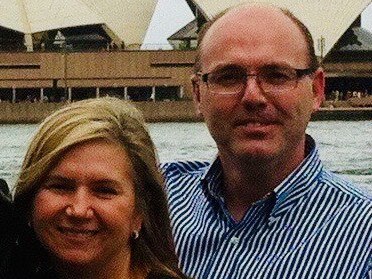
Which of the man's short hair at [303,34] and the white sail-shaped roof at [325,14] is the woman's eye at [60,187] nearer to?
the man's short hair at [303,34]

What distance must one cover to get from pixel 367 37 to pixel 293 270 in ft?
95.6

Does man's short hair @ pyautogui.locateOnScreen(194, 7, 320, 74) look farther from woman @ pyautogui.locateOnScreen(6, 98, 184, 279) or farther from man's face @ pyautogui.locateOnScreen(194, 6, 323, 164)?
woman @ pyautogui.locateOnScreen(6, 98, 184, 279)

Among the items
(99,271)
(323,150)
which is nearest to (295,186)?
(99,271)

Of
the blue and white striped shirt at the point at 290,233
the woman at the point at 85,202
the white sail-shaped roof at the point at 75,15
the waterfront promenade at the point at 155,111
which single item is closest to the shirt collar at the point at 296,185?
the blue and white striped shirt at the point at 290,233

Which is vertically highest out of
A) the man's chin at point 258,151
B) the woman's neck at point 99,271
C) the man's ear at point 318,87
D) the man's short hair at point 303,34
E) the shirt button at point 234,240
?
the man's short hair at point 303,34

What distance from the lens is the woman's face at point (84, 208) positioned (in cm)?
134

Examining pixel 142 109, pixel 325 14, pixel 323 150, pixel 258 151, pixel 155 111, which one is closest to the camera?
pixel 258 151

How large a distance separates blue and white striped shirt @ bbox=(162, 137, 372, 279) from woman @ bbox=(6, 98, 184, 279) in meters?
0.26

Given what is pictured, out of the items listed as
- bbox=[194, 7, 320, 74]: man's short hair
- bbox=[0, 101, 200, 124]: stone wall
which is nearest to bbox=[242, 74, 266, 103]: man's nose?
bbox=[194, 7, 320, 74]: man's short hair

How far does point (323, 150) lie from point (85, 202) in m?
13.8

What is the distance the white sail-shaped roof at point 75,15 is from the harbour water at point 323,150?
7010 mm

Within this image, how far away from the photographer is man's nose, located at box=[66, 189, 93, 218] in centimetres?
133

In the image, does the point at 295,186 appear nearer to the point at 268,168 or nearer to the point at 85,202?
the point at 268,168

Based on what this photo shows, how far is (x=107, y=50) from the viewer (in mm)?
27266
